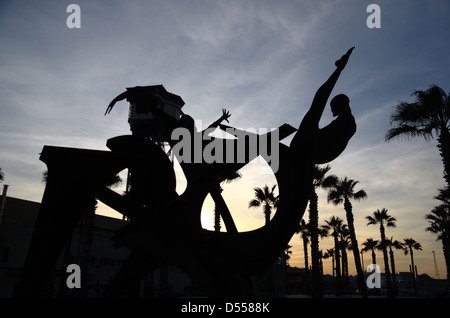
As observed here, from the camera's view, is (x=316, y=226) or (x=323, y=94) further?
(x=316, y=226)

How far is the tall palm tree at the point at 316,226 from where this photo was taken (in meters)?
18.1

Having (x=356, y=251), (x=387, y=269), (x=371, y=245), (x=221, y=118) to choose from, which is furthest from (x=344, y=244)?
(x=221, y=118)

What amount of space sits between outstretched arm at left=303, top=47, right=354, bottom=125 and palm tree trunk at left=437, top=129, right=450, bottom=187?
26.8 feet

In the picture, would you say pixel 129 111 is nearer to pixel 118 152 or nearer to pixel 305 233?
pixel 305 233

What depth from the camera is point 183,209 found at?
6.91 metres

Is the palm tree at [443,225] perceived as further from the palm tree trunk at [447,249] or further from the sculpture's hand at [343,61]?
the sculpture's hand at [343,61]

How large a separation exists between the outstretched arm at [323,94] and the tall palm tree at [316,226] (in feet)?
25.1

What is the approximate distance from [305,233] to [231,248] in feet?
145

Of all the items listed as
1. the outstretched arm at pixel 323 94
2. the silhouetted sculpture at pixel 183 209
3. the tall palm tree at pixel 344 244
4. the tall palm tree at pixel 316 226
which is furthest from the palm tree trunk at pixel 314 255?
the tall palm tree at pixel 344 244

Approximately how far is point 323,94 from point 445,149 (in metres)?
8.54

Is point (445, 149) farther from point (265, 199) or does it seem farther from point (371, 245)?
point (371, 245)

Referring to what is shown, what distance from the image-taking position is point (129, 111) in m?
41.1
